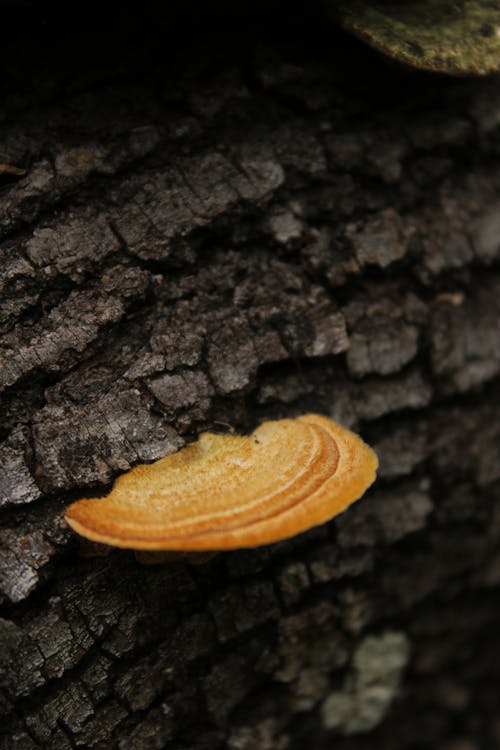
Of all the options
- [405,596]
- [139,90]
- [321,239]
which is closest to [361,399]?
[321,239]

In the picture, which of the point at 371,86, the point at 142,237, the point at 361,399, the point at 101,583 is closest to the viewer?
the point at 101,583

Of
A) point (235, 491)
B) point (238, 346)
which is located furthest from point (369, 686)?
point (238, 346)

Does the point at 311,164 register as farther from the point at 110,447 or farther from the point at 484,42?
the point at 110,447

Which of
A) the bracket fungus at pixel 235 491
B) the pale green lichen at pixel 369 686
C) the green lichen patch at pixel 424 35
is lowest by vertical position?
the pale green lichen at pixel 369 686

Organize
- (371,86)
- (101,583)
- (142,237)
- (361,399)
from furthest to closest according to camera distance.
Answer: (371,86) < (361,399) < (142,237) < (101,583)

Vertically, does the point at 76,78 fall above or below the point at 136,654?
above

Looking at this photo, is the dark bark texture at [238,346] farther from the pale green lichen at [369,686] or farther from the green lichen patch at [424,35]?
the green lichen patch at [424,35]

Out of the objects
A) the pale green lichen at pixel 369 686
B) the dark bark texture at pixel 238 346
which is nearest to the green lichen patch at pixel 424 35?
the dark bark texture at pixel 238 346

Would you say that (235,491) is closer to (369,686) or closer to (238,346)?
(238,346)
